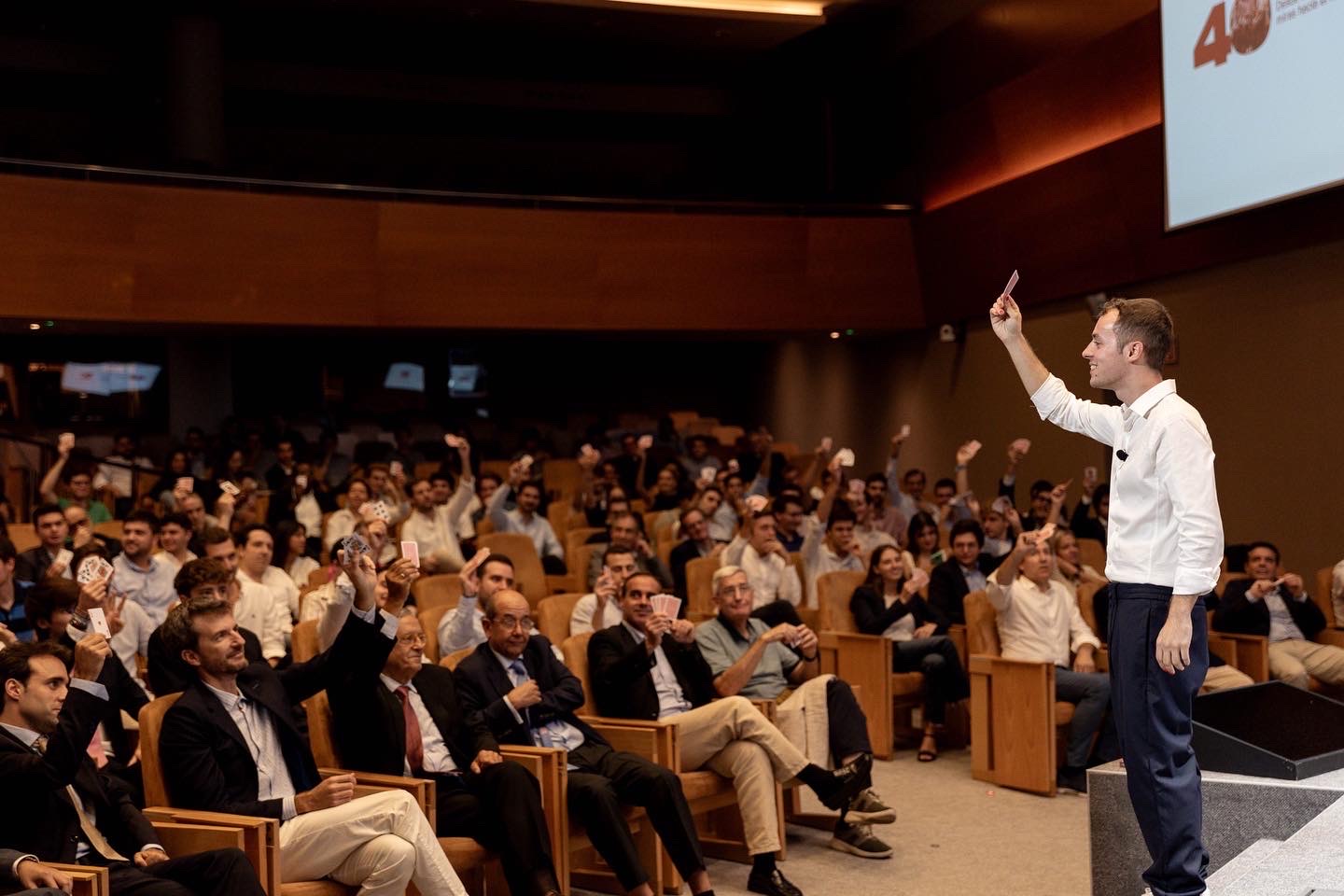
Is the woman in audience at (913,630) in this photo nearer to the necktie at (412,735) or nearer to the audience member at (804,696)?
the audience member at (804,696)

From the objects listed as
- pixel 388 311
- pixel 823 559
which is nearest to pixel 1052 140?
pixel 823 559

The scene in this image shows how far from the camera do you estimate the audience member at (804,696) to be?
4840mm

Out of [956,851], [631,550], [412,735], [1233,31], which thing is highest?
[1233,31]

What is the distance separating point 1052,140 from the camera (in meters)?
9.90

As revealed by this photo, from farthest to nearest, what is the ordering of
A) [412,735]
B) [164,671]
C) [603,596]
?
1. [603,596]
2. [412,735]
3. [164,671]

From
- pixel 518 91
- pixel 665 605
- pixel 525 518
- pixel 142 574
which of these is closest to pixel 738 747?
pixel 665 605

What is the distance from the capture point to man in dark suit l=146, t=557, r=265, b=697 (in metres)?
3.69

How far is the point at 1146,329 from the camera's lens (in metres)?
2.76

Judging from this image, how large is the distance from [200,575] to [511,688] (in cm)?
103

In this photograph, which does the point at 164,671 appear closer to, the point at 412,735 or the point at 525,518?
the point at 412,735

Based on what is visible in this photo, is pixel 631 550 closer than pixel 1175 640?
No

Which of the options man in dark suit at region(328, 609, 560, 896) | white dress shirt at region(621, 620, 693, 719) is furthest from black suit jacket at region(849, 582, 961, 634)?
man in dark suit at region(328, 609, 560, 896)

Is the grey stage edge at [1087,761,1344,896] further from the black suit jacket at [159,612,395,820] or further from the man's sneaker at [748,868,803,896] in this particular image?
the black suit jacket at [159,612,395,820]

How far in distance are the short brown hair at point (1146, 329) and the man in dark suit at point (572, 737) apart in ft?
6.81
